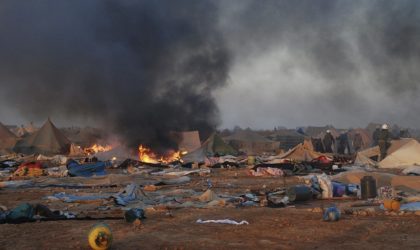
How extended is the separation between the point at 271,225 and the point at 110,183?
31.1ft

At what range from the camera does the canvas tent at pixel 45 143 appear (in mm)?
36584

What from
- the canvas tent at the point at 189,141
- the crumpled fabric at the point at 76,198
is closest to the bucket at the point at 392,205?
the crumpled fabric at the point at 76,198

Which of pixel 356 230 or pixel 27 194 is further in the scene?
pixel 27 194

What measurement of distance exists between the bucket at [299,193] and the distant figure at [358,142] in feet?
100

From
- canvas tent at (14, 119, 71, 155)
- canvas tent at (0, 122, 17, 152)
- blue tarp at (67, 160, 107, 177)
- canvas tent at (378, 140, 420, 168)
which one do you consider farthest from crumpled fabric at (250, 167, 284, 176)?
canvas tent at (0, 122, 17, 152)

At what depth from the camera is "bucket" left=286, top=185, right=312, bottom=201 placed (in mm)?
11383

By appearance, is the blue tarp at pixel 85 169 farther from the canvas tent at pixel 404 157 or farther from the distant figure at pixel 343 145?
the distant figure at pixel 343 145

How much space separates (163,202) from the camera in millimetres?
11328

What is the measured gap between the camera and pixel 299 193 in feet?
37.7

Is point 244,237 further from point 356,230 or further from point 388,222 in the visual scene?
point 388,222

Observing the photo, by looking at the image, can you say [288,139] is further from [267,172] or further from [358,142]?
[267,172]

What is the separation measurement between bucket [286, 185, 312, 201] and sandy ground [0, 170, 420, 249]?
65.0 inches

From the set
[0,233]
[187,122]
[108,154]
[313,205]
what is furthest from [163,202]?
[187,122]

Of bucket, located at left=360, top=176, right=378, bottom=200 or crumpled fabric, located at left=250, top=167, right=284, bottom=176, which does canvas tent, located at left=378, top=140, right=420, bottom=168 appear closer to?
crumpled fabric, located at left=250, top=167, right=284, bottom=176
